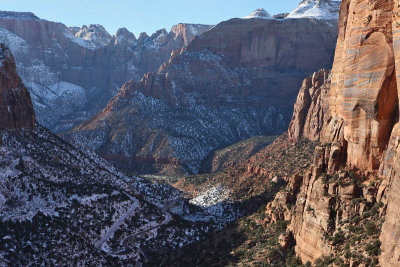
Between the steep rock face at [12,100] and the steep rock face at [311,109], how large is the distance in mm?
64807

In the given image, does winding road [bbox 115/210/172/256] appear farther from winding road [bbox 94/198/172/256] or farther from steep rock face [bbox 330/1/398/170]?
steep rock face [bbox 330/1/398/170]

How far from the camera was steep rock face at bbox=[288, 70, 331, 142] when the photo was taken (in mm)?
107375

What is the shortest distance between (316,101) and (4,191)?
7473 centimetres

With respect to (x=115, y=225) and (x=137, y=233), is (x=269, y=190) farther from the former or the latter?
(x=115, y=225)

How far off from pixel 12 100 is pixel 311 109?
70166 mm

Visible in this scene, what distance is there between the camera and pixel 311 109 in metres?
115

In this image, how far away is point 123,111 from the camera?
644ft

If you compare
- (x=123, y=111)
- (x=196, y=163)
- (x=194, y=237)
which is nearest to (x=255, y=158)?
(x=194, y=237)

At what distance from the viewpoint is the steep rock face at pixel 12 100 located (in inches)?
3649

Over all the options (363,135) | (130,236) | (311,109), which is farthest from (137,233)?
(311,109)

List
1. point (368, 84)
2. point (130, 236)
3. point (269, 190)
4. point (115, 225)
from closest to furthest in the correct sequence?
1. point (368, 84)
2. point (130, 236)
3. point (115, 225)
4. point (269, 190)

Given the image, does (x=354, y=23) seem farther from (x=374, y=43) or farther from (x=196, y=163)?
(x=196, y=163)

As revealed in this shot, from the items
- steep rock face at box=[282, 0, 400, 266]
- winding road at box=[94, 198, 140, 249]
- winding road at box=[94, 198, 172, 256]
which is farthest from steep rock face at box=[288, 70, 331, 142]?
steep rock face at box=[282, 0, 400, 266]

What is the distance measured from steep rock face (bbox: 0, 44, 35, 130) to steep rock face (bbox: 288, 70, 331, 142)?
64.8m
